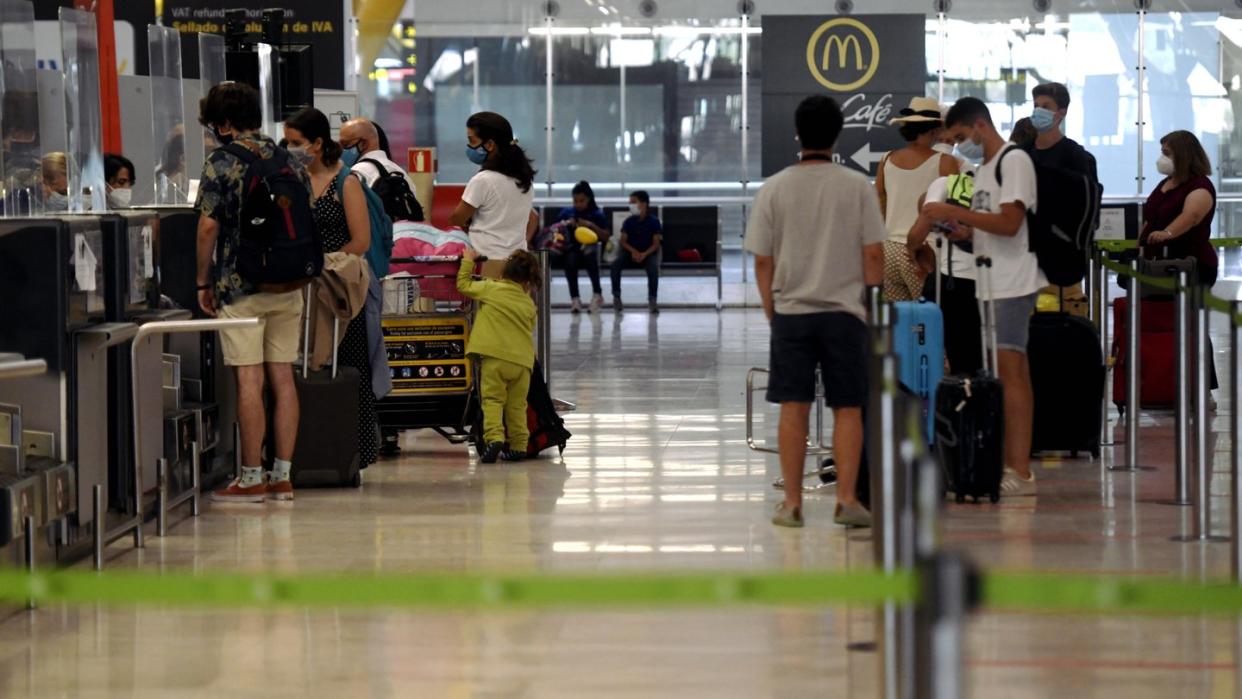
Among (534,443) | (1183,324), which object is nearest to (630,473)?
(534,443)

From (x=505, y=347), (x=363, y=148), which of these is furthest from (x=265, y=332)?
(x=363, y=148)

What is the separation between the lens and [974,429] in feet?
23.4

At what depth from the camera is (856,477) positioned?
265 inches

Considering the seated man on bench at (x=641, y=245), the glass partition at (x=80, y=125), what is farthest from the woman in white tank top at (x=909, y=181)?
the seated man on bench at (x=641, y=245)

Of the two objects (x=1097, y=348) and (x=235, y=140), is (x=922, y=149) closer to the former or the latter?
(x=1097, y=348)

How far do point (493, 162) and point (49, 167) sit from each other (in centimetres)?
307

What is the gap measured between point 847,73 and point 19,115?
10.4 metres

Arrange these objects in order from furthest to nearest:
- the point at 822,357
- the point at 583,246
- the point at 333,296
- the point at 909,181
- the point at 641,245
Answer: the point at 641,245, the point at 583,246, the point at 909,181, the point at 333,296, the point at 822,357

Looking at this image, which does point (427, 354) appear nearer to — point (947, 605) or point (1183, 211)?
point (1183, 211)

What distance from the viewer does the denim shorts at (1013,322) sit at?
7383 mm

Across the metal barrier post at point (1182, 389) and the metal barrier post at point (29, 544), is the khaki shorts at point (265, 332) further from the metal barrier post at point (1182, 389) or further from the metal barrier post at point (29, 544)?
the metal barrier post at point (1182, 389)

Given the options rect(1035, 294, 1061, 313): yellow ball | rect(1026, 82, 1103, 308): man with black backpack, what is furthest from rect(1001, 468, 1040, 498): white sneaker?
rect(1035, 294, 1061, 313): yellow ball

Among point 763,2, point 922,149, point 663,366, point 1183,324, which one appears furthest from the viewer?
point 763,2

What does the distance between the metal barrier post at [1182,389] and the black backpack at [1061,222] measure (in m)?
0.42
